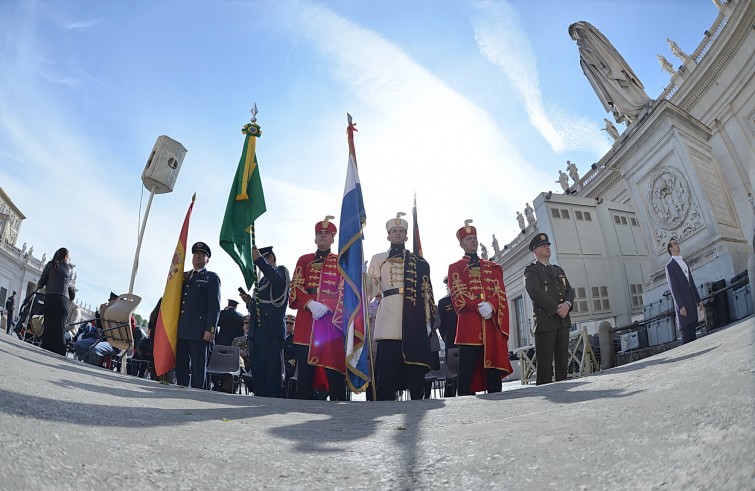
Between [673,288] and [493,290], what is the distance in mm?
3559

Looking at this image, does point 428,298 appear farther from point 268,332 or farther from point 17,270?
point 17,270

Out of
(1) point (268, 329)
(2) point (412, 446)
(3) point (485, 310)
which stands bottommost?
(2) point (412, 446)

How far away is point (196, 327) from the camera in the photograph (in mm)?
5652

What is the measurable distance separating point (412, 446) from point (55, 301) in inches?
270

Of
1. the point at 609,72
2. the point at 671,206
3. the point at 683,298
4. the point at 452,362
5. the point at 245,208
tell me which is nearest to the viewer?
the point at 245,208

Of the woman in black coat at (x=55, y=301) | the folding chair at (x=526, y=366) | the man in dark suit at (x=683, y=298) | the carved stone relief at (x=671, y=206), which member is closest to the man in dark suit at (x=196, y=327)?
the woman in black coat at (x=55, y=301)

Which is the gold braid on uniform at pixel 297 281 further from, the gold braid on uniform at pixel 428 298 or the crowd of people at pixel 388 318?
the gold braid on uniform at pixel 428 298

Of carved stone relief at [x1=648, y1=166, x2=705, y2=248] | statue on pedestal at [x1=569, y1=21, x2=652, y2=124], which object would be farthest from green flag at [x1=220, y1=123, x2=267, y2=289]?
statue on pedestal at [x1=569, y1=21, x2=652, y2=124]

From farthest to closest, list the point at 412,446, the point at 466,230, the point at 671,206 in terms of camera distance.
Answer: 1. the point at 671,206
2. the point at 466,230
3. the point at 412,446

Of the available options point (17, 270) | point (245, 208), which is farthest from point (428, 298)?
point (17, 270)

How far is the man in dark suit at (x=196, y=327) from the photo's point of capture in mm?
5609

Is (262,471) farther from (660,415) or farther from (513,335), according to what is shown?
(513,335)

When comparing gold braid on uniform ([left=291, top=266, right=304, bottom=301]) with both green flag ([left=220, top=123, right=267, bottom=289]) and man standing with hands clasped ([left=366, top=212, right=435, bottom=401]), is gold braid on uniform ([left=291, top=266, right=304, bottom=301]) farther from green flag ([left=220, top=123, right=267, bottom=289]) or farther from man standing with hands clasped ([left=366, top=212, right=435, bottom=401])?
man standing with hands clasped ([left=366, top=212, right=435, bottom=401])

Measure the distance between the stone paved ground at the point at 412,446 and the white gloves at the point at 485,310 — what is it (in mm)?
2993
